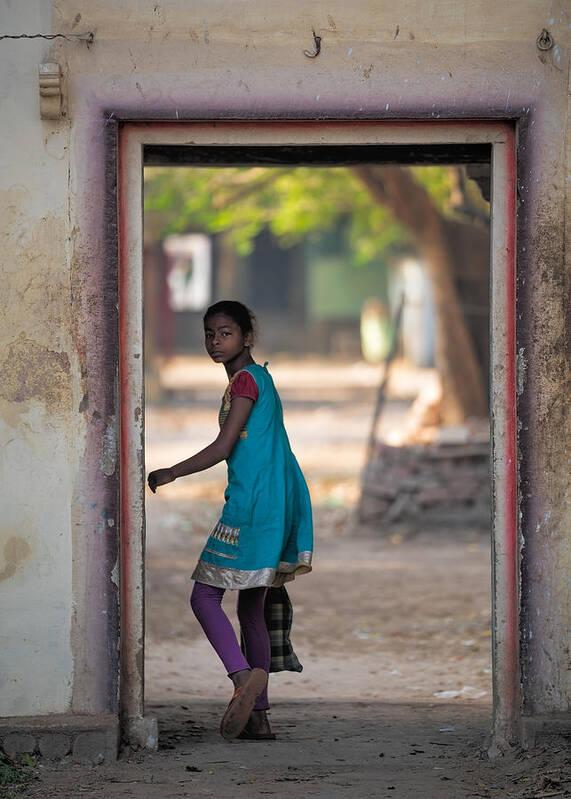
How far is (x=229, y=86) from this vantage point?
394cm

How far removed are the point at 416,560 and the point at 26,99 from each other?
6327 mm

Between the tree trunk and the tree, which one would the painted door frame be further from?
the tree trunk

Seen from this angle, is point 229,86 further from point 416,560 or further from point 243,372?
point 416,560

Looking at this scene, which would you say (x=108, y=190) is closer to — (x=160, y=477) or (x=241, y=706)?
(x=160, y=477)

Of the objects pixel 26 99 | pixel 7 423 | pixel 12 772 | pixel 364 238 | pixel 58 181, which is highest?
pixel 364 238

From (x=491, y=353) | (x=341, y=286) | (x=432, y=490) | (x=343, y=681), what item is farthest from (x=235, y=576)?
(x=341, y=286)

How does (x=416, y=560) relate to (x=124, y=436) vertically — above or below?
below

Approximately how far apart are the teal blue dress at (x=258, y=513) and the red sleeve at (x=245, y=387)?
0.07 ft

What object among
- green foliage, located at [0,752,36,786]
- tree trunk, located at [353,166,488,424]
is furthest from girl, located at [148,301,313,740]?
tree trunk, located at [353,166,488,424]

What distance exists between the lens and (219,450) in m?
4.07

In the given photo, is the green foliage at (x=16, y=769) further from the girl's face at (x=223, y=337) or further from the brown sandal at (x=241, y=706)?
the girl's face at (x=223, y=337)

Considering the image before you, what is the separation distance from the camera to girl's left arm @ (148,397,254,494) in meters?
4.04

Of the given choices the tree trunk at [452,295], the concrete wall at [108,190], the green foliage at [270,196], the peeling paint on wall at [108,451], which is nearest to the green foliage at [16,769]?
the concrete wall at [108,190]

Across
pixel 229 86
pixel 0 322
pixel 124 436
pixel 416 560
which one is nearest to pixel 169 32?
pixel 229 86
